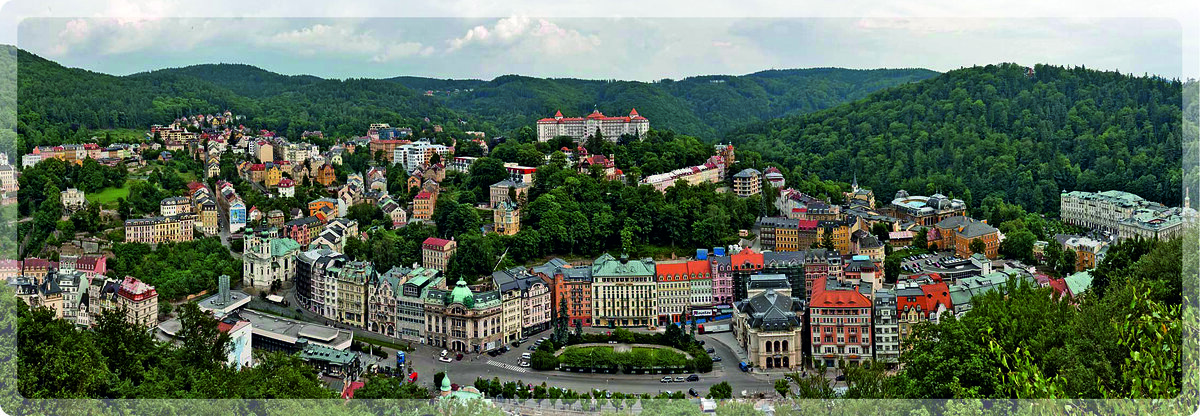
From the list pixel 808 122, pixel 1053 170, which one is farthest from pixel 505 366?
pixel 808 122

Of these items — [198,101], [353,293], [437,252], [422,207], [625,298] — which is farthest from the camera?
[198,101]

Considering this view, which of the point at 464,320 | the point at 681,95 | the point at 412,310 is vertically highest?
the point at 681,95

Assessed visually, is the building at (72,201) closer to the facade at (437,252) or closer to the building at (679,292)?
the facade at (437,252)

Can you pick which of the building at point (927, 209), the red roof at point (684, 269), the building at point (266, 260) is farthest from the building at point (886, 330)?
the building at point (266, 260)

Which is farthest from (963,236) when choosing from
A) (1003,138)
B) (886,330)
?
(1003,138)

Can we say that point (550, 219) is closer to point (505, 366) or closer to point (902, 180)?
point (505, 366)

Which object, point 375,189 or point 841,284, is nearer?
point 841,284

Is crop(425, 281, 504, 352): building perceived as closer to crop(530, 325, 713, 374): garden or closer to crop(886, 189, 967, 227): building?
crop(530, 325, 713, 374): garden

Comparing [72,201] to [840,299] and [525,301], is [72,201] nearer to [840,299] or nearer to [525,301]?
[525,301]
